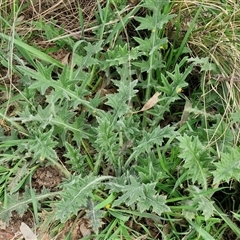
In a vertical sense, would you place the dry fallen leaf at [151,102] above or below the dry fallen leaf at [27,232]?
above

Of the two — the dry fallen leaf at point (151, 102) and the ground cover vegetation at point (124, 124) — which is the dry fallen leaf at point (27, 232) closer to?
the ground cover vegetation at point (124, 124)

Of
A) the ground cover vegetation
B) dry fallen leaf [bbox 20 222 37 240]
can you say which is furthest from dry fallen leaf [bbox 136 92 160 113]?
dry fallen leaf [bbox 20 222 37 240]

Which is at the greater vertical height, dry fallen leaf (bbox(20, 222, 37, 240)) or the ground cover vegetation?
the ground cover vegetation

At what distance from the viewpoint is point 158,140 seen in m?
1.70

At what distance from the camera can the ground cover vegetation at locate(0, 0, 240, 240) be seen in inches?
67.4

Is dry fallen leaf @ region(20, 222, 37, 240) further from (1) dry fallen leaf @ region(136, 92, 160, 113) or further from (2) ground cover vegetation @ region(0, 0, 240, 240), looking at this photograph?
(1) dry fallen leaf @ region(136, 92, 160, 113)

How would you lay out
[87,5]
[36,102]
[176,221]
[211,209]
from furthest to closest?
[87,5]
[36,102]
[176,221]
[211,209]

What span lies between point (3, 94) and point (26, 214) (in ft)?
1.53

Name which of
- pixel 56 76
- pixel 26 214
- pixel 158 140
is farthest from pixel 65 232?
pixel 56 76

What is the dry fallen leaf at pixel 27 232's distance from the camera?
5.87 ft

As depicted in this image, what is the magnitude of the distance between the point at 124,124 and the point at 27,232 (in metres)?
0.51

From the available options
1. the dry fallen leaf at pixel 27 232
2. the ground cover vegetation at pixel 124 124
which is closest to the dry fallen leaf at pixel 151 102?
the ground cover vegetation at pixel 124 124

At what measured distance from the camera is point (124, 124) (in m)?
1.76

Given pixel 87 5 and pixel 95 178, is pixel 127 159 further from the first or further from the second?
pixel 87 5
